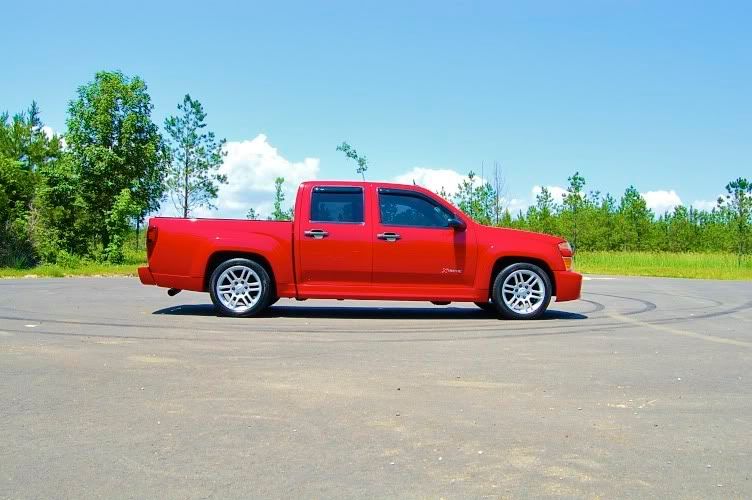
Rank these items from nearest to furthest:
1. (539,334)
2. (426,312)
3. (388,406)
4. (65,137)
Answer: (388,406) < (539,334) < (426,312) < (65,137)

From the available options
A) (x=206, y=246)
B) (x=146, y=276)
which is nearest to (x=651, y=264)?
(x=206, y=246)

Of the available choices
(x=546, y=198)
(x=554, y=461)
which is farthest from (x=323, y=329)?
(x=546, y=198)

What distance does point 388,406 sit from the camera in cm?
495

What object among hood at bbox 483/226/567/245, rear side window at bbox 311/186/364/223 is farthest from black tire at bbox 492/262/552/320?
rear side window at bbox 311/186/364/223

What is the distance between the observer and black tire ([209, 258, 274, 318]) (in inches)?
394

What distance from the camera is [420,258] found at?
33.1 feet

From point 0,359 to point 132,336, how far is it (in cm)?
160

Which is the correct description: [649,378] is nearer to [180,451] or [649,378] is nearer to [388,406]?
[388,406]

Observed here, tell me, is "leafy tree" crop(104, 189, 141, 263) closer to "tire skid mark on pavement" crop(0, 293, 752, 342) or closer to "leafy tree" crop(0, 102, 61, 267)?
"leafy tree" crop(0, 102, 61, 267)

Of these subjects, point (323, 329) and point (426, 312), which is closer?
point (323, 329)

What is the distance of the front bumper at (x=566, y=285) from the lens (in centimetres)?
1038

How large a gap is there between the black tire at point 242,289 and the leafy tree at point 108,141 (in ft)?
74.6

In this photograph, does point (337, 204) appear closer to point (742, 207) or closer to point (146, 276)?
point (146, 276)

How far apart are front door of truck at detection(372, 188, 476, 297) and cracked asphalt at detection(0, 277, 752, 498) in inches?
36.6
